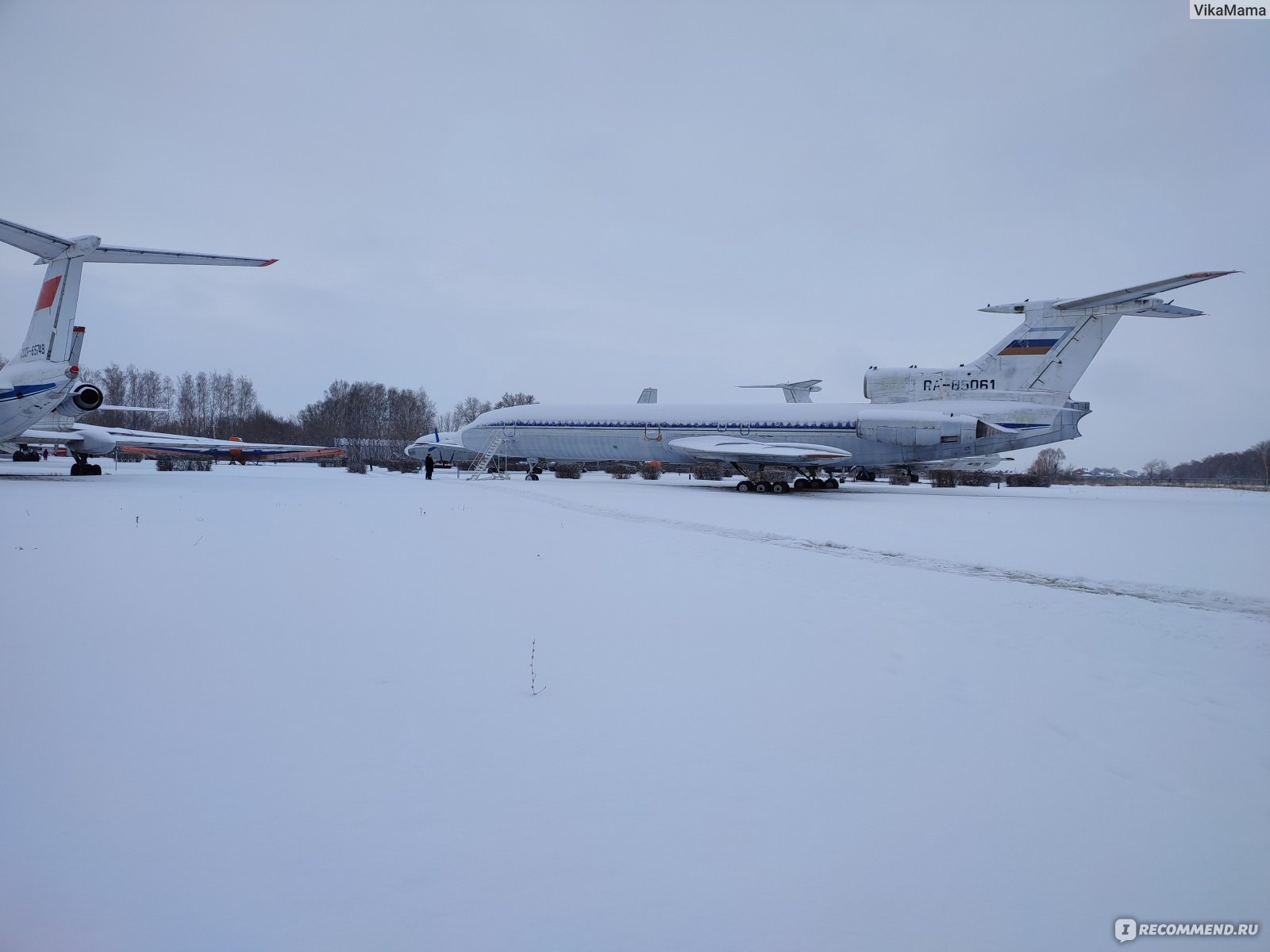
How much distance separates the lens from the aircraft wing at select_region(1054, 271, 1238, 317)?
51.9 feet

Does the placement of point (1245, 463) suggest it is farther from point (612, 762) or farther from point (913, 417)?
point (612, 762)

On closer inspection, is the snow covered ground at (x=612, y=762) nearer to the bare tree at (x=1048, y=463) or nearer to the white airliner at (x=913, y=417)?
the white airliner at (x=913, y=417)

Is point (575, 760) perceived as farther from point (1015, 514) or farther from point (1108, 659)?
point (1015, 514)

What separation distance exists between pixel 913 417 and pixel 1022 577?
49.8ft

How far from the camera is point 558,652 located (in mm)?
3846

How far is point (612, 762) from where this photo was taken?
8.35 ft

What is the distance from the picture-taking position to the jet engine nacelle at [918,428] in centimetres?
2019

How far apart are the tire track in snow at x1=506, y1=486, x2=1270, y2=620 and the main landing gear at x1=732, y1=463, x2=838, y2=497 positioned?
11.4 meters

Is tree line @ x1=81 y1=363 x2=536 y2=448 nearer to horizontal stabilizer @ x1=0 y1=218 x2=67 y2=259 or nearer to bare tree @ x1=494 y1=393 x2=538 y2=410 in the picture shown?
bare tree @ x1=494 y1=393 x2=538 y2=410

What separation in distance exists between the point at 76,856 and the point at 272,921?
0.77m

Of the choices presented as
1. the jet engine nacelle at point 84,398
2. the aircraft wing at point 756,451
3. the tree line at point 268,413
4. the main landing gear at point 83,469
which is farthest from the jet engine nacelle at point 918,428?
the tree line at point 268,413

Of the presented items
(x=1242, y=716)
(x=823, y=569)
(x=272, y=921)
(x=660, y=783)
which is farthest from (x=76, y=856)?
(x=823, y=569)

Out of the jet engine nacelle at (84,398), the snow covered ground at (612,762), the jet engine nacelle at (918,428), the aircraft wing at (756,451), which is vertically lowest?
the snow covered ground at (612,762)

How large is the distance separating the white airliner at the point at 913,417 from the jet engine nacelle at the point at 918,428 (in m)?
0.03
